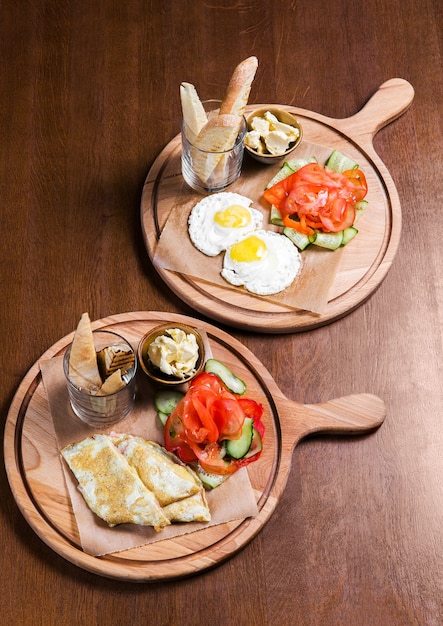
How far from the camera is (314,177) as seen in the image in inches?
120

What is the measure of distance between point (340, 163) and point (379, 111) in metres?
0.40

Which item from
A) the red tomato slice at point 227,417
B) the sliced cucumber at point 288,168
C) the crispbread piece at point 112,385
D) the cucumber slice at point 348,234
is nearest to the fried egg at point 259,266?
the cucumber slice at point 348,234

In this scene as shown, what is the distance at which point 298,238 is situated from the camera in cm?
300

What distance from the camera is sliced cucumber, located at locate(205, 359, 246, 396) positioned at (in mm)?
2662

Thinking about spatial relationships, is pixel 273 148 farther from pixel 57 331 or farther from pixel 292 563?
pixel 292 563

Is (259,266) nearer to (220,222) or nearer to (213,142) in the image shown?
(220,222)

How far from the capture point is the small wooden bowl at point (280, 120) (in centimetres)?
314

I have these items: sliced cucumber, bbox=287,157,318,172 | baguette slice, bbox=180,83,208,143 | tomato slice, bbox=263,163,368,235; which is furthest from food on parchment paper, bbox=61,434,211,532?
sliced cucumber, bbox=287,157,318,172

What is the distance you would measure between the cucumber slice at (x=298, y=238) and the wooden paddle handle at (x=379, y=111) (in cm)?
61

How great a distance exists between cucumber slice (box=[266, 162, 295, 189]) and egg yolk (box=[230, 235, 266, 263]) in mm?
327

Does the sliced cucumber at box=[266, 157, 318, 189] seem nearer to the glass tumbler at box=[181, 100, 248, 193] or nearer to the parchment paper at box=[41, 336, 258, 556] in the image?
the glass tumbler at box=[181, 100, 248, 193]

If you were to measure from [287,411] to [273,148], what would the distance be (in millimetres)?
1120

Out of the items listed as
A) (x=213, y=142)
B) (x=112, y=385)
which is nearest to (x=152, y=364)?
(x=112, y=385)

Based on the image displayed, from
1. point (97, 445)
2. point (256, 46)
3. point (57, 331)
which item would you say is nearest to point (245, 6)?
point (256, 46)
